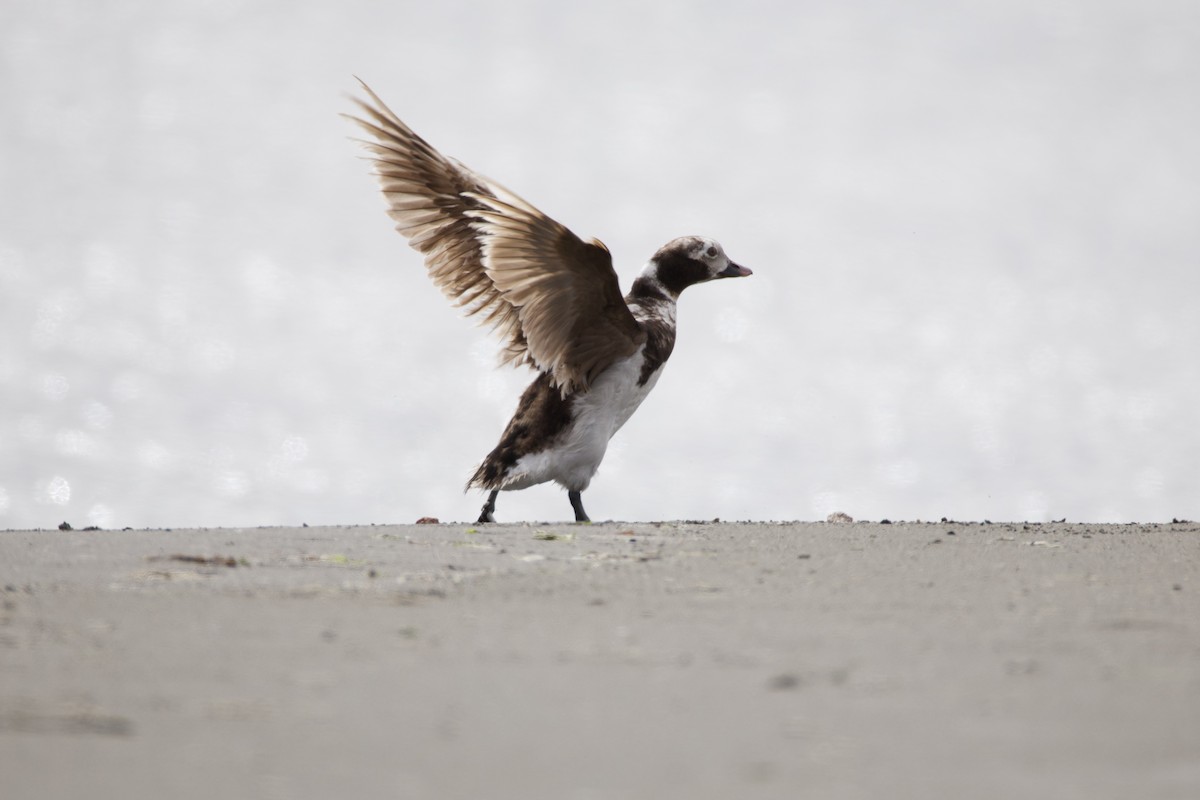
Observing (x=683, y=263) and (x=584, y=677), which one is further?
(x=683, y=263)

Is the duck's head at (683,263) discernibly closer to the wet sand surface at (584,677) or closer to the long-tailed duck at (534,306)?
the long-tailed duck at (534,306)

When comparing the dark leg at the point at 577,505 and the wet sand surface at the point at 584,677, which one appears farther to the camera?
the dark leg at the point at 577,505

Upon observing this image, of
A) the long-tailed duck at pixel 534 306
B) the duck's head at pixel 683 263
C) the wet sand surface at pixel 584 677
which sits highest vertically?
the duck's head at pixel 683 263

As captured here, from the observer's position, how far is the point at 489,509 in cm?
784

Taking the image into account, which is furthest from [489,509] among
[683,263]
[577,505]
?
[683,263]

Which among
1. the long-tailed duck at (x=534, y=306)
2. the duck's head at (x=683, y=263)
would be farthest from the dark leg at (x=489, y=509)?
the duck's head at (x=683, y=263)

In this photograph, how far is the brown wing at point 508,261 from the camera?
734 cm

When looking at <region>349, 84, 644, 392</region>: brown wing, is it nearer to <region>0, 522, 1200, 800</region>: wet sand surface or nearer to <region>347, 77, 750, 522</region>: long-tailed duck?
<region>347, 77, 750, 522</region>: long-tailed duck

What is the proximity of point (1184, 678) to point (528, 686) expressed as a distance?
150 centimetres

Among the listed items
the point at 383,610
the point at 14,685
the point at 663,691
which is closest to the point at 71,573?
the point at 383,610

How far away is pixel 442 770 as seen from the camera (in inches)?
99.7

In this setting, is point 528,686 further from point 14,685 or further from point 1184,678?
point 1184,678

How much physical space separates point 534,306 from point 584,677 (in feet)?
14.9

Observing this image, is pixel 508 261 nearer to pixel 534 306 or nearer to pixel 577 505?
pixel 534 306
